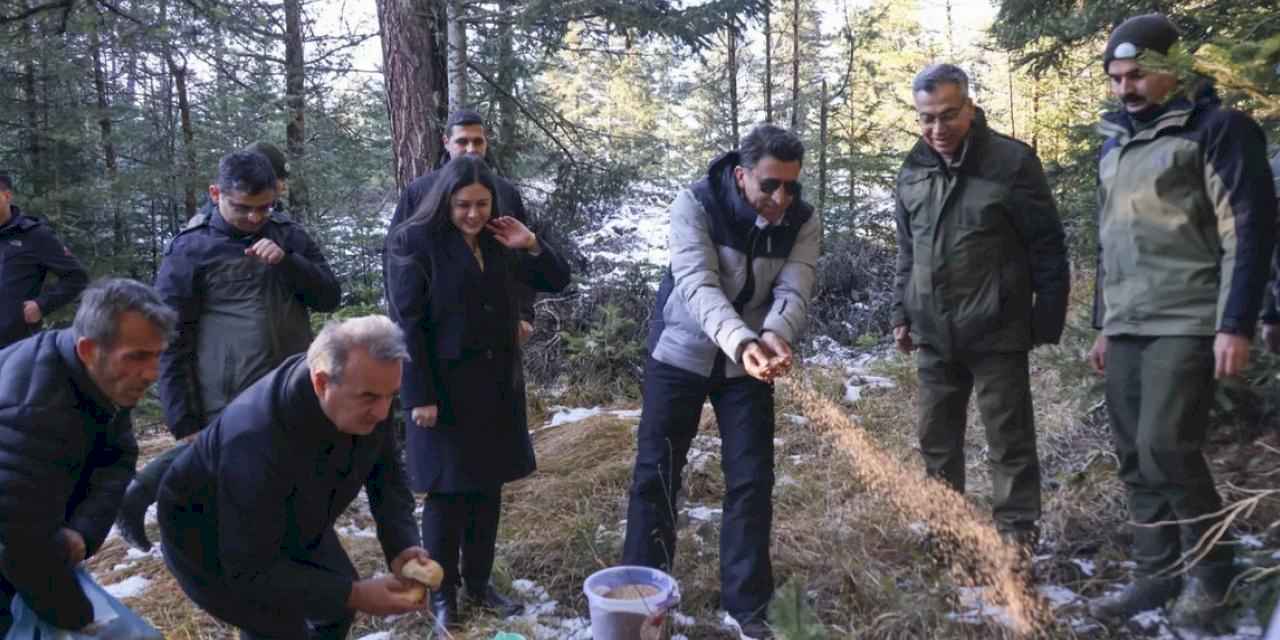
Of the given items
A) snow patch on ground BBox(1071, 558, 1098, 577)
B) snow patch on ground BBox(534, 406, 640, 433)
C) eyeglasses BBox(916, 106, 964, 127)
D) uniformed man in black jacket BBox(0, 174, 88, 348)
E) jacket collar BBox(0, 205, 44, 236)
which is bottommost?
snow patch on ground BBox(1071, 558, 1098, 577)

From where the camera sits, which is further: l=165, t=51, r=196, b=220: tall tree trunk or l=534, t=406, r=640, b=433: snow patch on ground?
l=165, t=51, r=196, b=220: tall tree trunk

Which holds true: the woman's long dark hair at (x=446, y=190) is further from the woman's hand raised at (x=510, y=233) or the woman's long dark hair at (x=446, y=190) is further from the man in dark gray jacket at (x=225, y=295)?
the man in dark gray jacket at (x=225, y=295)

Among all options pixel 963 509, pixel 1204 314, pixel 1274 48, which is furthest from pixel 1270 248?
pixel 963 509

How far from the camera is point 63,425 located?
221cm

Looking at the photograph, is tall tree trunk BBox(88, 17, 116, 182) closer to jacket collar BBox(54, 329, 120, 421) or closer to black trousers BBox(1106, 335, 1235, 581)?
jacket collar BBox(54, 329, 120, 421)

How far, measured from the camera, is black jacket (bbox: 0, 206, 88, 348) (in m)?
4.78

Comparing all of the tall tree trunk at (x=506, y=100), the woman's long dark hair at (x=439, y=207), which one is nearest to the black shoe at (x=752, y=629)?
the woman's long dark hair at (x=439, y=207)

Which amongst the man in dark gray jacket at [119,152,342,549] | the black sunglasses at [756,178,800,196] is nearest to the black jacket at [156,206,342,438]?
the man in dark gray jacket at [119,152,342,549]

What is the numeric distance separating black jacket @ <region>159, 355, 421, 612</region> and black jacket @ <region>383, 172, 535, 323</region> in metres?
1.45

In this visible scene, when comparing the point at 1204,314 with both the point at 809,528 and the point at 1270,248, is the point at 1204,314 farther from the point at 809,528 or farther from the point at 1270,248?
the point at 809,528

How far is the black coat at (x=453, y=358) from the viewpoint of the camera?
349 cm

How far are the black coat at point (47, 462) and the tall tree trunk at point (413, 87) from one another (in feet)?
13.2

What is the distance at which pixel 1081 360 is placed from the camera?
5.10 metres

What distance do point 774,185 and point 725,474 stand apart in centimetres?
122
